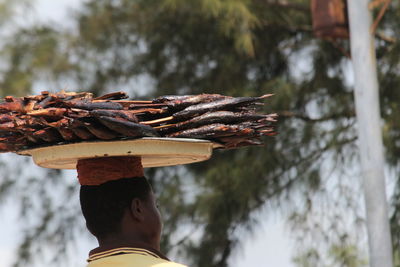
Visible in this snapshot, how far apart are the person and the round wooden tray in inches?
2.8

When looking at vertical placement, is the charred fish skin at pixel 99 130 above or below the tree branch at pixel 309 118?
below

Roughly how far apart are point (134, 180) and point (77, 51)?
5.37 m

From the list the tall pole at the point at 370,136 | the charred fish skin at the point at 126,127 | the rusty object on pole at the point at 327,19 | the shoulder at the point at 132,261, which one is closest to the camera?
the charred fish skin at the point at 126,127

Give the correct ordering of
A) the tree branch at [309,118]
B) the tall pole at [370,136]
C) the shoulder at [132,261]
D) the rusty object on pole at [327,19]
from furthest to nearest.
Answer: the tree branch at [309,118]
the rusty object on pole at [327,19]
the tall pole at [370,136]
the shoulder at [132,261]

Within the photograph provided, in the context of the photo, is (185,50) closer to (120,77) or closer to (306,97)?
(120,77)

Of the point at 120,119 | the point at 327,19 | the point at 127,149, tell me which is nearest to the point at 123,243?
the point at 127,149

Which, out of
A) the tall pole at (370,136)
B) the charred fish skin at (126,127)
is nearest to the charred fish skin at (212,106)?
the charred fish skin at (126,127)

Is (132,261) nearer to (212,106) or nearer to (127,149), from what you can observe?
(127,149)

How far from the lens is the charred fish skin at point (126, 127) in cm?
240

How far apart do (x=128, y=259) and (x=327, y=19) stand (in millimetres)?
4017

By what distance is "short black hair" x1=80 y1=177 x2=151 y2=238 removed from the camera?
2.62 meters

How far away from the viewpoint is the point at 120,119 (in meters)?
2.43

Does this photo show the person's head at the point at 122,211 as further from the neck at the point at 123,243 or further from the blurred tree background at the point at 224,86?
the blurred tree background at the point at 224,86

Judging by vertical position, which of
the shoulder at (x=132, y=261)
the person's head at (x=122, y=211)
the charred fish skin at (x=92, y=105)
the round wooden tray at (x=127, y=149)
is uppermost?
the charred fish skin at (x=92, y=105)
